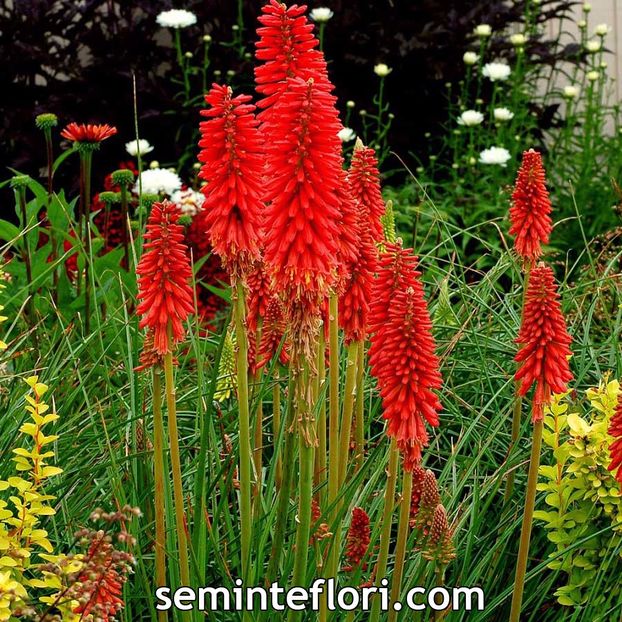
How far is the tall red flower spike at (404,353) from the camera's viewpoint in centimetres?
249

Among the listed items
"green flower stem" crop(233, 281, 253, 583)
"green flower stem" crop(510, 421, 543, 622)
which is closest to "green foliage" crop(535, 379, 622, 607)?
"green flower stem" crop(510, 421, 543, 622)

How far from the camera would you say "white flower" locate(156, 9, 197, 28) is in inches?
316

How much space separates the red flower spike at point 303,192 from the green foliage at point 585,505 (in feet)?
3.59

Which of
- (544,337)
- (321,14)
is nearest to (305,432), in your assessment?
(544,337)

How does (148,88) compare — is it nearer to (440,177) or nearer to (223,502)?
(440,177)

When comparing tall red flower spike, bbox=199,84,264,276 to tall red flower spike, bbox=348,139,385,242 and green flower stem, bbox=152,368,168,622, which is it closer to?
green flower stem, bbox=152,368,168,622

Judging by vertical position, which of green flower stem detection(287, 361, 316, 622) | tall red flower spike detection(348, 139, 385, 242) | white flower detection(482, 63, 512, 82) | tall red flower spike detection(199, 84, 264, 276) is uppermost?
tall red flower spike detection(199, 84, 264, 276)

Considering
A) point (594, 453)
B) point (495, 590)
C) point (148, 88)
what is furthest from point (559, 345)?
point (148, 88)

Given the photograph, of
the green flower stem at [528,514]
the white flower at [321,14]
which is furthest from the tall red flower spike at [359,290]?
the white flower at [321,14]

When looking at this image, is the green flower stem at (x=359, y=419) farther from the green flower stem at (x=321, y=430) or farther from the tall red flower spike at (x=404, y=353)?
the tall red flower spike at (x=404, y=353)

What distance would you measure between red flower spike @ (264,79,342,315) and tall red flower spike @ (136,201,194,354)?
0.84 ft

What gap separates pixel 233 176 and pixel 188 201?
428cm

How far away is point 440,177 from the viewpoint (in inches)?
347

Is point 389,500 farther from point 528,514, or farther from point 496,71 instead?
point 496,71
